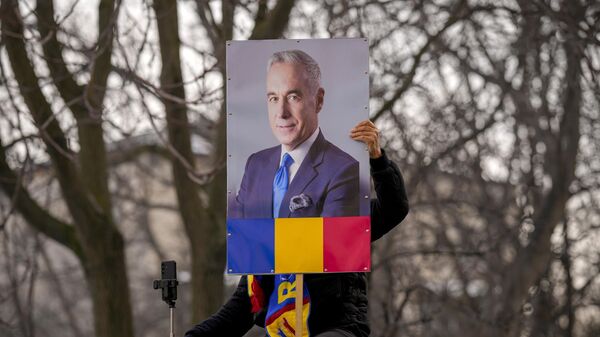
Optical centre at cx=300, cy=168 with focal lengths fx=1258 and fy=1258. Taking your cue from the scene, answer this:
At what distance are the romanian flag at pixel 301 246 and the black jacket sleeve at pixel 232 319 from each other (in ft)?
0.75

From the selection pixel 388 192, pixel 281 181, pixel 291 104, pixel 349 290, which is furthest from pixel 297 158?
pixel 349 290

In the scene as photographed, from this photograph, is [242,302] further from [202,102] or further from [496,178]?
[496,178]

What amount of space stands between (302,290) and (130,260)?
23.0 m

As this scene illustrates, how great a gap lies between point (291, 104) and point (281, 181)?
35cm

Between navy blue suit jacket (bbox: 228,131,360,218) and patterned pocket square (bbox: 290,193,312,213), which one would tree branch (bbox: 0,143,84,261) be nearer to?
navy blue suit jacket (bbox: 228,131,360,218)

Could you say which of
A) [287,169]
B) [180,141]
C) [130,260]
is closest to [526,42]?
[180,141]

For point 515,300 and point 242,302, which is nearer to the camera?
point 242,302

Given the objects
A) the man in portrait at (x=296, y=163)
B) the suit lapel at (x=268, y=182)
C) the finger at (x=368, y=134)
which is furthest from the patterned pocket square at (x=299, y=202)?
the finger at (x=368, y=134)

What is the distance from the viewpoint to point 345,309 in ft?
17.6

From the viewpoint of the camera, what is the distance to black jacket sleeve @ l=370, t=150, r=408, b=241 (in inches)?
212

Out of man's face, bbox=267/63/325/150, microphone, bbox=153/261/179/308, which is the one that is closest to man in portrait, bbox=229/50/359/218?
man's face, bbox=267/63/325/150

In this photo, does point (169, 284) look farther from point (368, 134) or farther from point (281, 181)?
point (368, 134)

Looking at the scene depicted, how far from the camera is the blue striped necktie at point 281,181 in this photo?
5.59 meters

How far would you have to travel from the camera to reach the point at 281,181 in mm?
5617
